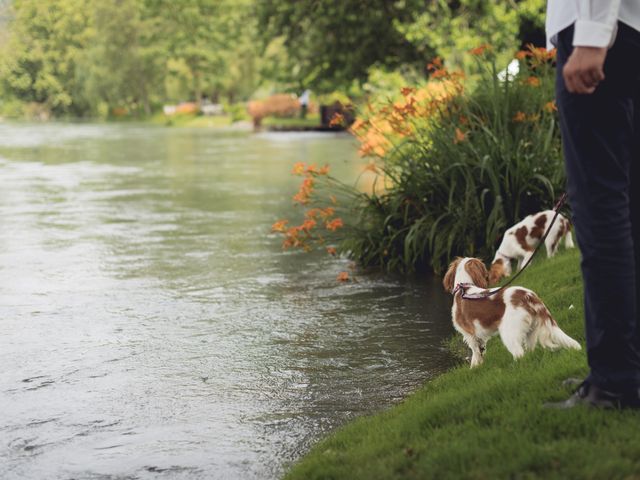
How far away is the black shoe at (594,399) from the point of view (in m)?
3.72

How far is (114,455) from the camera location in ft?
15.1

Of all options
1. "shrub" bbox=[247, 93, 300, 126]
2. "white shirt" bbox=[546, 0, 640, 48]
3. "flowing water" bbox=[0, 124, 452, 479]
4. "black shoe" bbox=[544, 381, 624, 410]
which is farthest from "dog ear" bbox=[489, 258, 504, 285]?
"shrub" bbox=[247, 93, 300, 126]

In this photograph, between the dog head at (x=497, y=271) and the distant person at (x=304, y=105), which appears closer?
the dog head at (x=497, y=271)

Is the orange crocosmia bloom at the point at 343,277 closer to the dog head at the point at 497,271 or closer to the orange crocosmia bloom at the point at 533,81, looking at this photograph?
the dog head at the point at 497,271

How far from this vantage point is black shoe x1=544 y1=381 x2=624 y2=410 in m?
3.72

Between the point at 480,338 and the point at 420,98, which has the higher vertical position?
the point at 420,98

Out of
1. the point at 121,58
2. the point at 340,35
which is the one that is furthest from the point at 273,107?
the point at 121,58

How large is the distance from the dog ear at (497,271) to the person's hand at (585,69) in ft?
12.7

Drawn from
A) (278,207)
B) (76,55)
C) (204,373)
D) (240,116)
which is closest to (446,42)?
(278,207)

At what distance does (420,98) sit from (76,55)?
86.8 m

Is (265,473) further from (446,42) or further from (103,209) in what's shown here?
(446,42)

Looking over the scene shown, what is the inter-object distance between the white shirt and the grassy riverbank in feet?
4.17

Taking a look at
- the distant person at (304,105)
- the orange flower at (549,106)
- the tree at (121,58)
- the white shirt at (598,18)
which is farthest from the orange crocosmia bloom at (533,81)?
the tree at (121,58)

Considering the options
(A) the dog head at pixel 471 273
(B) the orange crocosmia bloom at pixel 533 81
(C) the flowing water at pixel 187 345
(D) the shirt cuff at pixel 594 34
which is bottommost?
(C) the flowing water at pixel 187 345
